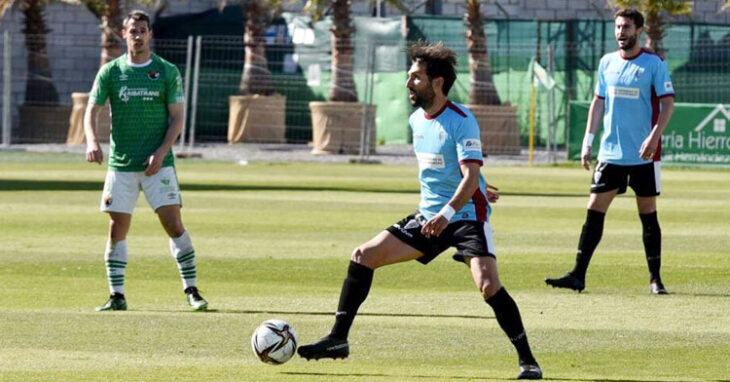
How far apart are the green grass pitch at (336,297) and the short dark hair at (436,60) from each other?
5.23 feet

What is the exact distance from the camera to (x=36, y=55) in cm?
4188

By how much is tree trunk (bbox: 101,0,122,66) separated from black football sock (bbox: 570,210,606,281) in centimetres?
2861

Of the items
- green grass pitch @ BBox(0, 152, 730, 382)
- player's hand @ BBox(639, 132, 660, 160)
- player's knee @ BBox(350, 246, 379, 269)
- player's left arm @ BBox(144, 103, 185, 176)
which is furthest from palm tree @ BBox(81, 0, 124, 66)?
player's knee @ BBox(350, 246, 379, 269)

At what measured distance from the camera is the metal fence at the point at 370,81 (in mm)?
39562

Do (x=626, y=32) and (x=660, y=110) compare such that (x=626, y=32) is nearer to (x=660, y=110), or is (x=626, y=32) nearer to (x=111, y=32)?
(x=660, y=110)

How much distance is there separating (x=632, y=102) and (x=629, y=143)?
32 centimetres

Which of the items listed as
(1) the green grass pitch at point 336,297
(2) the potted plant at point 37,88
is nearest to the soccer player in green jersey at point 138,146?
(1) the green grass pitch at point 336,297

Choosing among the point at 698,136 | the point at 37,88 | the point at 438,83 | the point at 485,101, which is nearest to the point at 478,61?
the point at 485,101

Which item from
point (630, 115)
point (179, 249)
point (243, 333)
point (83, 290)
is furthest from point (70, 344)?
point (630, 115)

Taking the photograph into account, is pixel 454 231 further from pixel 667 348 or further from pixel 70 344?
pixel 70 344

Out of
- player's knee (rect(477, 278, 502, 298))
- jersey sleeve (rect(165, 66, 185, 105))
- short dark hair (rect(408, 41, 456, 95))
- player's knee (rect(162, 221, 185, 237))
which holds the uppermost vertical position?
short dark hair (rect(408, 41, 456, 95))

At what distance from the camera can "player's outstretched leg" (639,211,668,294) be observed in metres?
12.8

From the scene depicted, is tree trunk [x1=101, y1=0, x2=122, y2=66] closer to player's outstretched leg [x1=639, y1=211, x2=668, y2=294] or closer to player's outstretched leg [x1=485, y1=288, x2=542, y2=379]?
player's outstretched leg [x1=639, y1=211, x2=668, y2=294]

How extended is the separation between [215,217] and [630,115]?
27.2 feet
